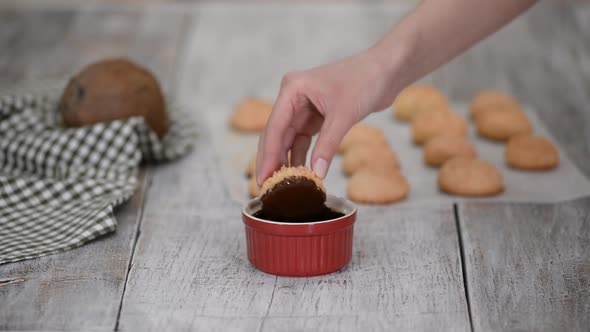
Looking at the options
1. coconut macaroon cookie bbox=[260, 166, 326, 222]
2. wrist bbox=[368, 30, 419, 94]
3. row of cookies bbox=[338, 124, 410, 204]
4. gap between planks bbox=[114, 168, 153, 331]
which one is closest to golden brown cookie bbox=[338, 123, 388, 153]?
row of cookies bbox=[338, 124, 410, 204]

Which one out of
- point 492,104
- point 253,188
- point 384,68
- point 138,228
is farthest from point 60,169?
point 492,104

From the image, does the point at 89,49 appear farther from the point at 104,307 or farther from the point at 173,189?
the point at 104,307

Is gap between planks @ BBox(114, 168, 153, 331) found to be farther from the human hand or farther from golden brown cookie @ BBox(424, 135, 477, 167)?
golden brown cookie @ BBox(424, 135, 477, 167)

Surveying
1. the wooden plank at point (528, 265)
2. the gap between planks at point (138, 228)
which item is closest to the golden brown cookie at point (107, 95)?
the gap between planks at point (138, 228)

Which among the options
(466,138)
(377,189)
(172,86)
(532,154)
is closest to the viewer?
(377,189)

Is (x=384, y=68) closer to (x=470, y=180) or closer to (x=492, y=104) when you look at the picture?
(x=470, y=180)

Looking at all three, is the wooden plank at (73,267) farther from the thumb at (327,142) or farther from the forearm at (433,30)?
the forearm at (433,30)

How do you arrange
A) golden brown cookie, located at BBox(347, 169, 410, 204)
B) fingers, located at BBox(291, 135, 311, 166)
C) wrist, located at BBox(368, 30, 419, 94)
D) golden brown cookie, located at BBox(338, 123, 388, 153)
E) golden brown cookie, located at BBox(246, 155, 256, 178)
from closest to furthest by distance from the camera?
1. wrist, located at BBox(368, 30, 419, 94)
2. fingers, located at BBox(291, 135, 311, 166)
3. golden brown cookie, located at BBox(347, 169, 410, 204)
4. golden brown cookie, located at BBox(246, 155, 256, 178)
5. golden brown cookie, located at BBox(338, 123, 388, 153)
